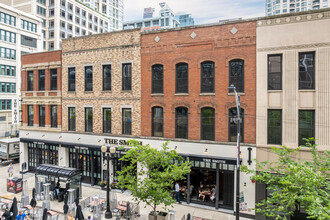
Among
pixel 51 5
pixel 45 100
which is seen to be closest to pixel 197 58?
pixel 45 100

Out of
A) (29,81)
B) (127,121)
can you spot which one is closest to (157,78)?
(127,121)

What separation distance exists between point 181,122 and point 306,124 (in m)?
9.00

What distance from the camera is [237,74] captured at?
56.4 ft

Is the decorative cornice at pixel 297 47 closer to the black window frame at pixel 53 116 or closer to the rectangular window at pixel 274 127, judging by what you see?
the rectangular window at pixel 274 127

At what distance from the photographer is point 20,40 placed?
51562mm

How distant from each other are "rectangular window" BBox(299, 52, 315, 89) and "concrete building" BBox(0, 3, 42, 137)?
50541 millimetres

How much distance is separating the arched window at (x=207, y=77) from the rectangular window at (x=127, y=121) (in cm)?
719

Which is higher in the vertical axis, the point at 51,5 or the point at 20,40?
the point at 51,5

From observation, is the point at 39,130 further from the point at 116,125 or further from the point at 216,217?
the point at 216,217

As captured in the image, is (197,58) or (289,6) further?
(289,6)

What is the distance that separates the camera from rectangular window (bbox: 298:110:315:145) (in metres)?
15.3

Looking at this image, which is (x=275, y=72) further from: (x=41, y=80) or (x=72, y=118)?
(x=41, y=80)

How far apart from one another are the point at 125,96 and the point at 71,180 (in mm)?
8446

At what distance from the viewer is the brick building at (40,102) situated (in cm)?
2439
